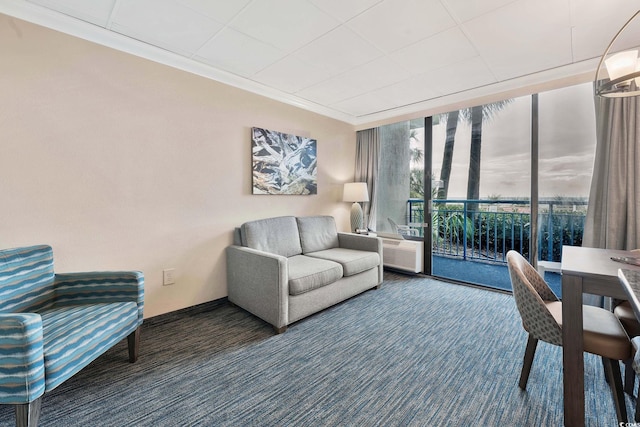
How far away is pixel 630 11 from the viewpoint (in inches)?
69.9

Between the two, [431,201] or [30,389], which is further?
[431,201]

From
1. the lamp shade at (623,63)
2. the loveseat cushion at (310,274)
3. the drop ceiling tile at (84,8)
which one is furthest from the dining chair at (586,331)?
the drop ceiling tile at (84,8)

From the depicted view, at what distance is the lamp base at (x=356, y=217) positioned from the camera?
13.0 feet

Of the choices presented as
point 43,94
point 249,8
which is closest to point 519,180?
point 249,8

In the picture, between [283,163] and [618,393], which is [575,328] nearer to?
[618,393]

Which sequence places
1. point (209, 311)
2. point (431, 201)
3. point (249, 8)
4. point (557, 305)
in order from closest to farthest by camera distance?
point (557, 305) → point (249, 8) → point (209, 311) → point (431, 201)

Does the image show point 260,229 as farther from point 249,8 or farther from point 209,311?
point 249,8

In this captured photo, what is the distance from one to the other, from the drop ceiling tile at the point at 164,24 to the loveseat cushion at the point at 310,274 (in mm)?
2021

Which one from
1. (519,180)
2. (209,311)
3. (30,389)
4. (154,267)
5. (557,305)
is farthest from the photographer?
(519,180)

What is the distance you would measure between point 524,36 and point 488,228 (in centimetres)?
265

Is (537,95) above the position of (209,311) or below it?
above

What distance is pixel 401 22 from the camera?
1910 millimetres

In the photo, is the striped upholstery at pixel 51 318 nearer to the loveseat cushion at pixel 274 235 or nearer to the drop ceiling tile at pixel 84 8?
the loveseat cushion at pixel 274 235

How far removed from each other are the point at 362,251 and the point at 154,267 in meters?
2.19
